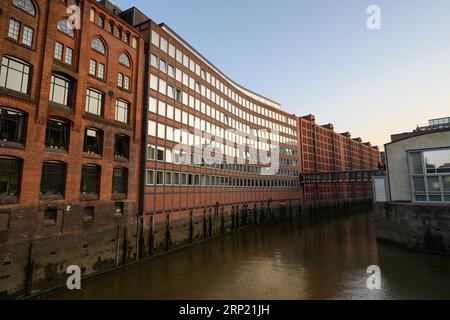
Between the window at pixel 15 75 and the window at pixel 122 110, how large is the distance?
25.8 feet

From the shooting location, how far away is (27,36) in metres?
17.5

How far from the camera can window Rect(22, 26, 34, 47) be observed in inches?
683

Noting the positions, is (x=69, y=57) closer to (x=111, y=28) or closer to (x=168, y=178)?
(x=111, y=28)

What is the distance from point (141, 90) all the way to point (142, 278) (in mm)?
18676

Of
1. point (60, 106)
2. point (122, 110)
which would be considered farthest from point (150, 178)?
point (60, 106)

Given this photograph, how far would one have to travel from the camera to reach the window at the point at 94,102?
21.8 meters

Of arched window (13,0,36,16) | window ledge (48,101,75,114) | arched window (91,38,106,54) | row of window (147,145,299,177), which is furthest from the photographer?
row of window (147,145,299,177)

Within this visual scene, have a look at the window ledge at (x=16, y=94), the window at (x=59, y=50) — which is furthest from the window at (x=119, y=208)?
the window at (x=59, y=50)

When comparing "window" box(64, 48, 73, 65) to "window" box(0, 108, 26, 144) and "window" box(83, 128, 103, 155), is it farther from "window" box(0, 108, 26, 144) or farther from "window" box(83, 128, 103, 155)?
"window" box(0, 108, 26, 144)

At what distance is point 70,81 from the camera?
807 inches

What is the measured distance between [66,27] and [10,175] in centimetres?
1224

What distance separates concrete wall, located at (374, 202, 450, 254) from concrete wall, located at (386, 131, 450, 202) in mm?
2180

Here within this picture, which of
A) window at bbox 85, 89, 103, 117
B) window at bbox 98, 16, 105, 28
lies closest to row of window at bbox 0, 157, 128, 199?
window at bbox 85, 89, 103, 117

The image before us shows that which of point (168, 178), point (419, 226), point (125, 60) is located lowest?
point (419, 226)
